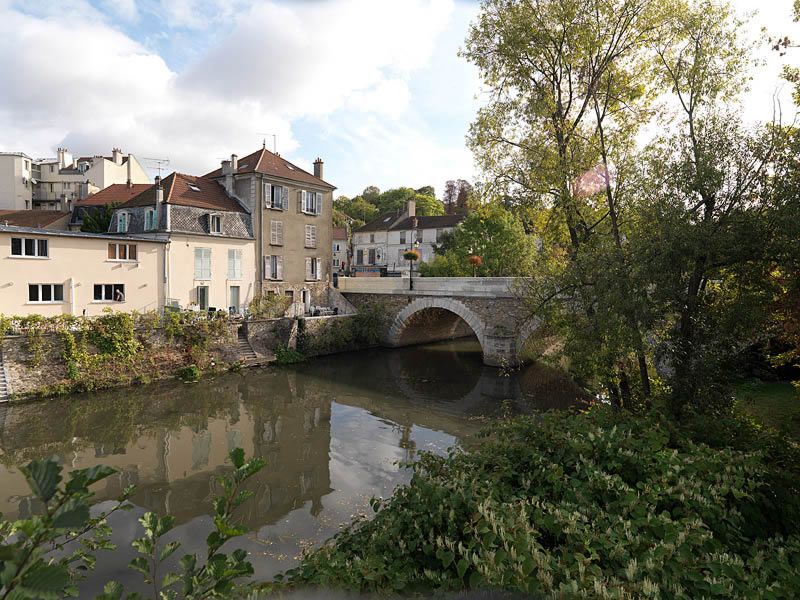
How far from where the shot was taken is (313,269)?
90.0 ft

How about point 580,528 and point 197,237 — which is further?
point 197,237

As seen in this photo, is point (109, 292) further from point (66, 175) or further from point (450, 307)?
point (66, 175)

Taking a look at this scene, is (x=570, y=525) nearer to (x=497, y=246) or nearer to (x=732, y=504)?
(x=732, y=504)

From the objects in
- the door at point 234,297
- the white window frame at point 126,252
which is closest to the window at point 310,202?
the door at point 234,297

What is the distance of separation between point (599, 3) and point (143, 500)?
40.9 ft

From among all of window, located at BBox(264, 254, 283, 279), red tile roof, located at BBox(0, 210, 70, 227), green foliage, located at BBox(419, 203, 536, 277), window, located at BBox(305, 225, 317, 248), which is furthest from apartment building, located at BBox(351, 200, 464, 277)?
red tile roof, located at BBox(0, 210, 70, 227)

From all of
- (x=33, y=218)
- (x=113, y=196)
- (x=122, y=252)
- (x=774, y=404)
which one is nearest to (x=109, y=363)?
(x=122, y=252)

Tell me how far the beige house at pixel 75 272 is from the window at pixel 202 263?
169 centimetres

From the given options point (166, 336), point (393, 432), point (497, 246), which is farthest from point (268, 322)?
point (497, 246)

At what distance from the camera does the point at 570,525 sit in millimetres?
4172

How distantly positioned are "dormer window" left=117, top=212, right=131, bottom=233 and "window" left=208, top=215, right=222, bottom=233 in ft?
11.9

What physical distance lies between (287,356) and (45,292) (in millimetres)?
8986

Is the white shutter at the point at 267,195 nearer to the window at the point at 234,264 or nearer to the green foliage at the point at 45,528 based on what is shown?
the window at the point at 234,264

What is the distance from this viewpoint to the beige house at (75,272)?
16.8m
